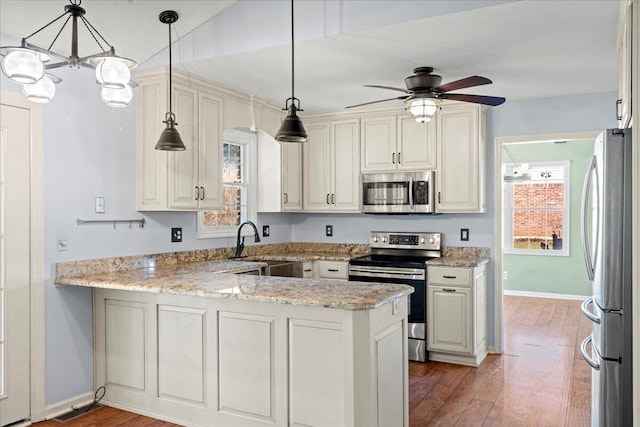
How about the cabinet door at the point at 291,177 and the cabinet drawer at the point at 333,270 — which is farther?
the cabinet door at the point at 291,177

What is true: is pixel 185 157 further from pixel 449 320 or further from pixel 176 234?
pixel 449 320

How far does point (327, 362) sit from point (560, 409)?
6.22 ft

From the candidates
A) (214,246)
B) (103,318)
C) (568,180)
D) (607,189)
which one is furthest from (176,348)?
(568,180)

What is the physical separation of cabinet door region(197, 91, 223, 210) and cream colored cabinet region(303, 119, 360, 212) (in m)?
1.40

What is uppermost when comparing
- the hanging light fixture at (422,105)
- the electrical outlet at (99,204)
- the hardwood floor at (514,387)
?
the hanging light fixture at (422,105)

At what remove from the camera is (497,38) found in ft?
9.82

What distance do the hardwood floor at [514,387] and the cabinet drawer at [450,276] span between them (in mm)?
734

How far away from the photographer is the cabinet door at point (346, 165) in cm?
512

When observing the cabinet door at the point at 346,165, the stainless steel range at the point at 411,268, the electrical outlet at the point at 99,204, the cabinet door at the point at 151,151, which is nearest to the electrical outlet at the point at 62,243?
the electrical outlet at the point at 99,204

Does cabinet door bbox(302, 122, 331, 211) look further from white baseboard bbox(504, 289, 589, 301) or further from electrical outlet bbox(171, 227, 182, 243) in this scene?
white baseboard bbox(504, 289, 589, 301)

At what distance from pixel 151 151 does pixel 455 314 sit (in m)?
2.89

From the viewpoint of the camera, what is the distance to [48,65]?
2072 mm

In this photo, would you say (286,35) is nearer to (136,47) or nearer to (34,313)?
(136,47)

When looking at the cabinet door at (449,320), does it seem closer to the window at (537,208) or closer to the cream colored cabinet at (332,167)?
the cream colored cabinet at (332,167)
